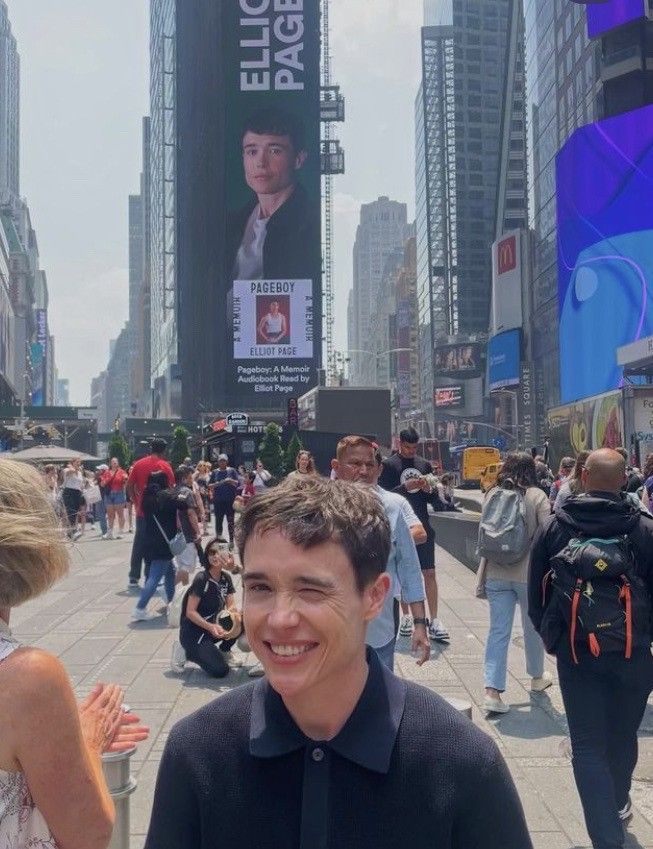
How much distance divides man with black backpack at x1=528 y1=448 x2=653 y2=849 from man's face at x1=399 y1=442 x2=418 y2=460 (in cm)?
359

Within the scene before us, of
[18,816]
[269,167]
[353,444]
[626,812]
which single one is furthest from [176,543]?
[269,167]

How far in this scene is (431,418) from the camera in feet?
412

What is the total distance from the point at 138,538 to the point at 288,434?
39275 millimetres

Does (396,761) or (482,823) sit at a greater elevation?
(396,761)

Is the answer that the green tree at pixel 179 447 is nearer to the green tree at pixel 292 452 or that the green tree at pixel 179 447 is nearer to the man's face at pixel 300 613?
the green tree at pixel 292 452

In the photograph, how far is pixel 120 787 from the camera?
120 inches

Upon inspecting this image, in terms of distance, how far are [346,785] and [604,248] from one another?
53003 millimetres

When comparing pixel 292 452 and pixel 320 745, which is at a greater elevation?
pixel 320 745

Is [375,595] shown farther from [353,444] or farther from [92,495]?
[92,495]

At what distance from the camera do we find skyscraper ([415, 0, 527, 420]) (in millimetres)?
121062

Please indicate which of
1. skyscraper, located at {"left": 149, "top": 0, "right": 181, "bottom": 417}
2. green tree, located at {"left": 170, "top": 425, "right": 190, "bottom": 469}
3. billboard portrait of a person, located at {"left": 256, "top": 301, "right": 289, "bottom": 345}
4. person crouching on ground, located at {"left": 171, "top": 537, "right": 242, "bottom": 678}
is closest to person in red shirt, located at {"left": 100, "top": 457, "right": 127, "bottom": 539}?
person crouching on ground, located at {"left": 171, "top": 537, "right": 242, "bottom": 678}

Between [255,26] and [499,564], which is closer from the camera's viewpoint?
[499,564]

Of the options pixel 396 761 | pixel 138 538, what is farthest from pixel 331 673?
pixel 138 538

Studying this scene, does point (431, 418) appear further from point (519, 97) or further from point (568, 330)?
point (568, 330)
